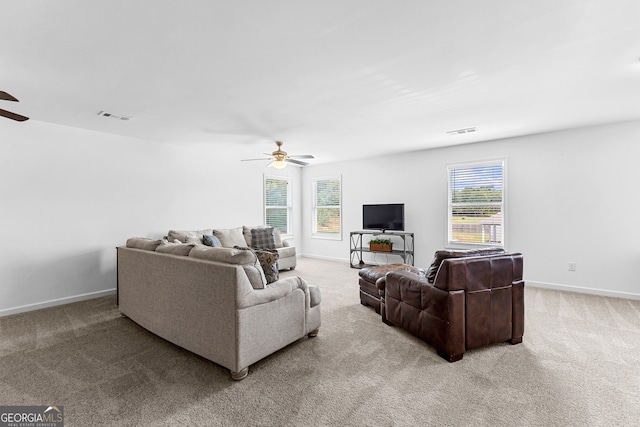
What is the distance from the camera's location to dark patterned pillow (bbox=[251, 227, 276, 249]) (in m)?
6.11

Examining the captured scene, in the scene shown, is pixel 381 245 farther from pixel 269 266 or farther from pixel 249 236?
pixel 269 266

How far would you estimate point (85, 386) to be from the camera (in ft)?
7.16

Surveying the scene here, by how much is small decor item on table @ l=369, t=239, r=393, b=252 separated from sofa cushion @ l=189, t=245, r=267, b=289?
394 centimetres

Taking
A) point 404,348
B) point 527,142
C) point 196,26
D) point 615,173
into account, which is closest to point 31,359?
point 196,26

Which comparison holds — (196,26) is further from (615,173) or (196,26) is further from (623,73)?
(615,173)

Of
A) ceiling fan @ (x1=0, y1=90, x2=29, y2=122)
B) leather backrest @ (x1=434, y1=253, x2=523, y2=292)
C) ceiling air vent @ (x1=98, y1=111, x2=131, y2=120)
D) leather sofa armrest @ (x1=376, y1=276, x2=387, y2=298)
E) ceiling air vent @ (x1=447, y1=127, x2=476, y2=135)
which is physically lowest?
leather sofa armrest @ (x1=376, y1=276, x2=387, y2=298)

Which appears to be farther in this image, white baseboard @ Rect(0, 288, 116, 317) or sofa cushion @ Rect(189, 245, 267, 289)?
white baseboard @ Rect(0, 288, 116, 317)

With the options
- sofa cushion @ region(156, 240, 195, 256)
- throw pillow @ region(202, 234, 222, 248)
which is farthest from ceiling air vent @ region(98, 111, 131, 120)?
throw pillow @ region(202, 234, 222, 248)

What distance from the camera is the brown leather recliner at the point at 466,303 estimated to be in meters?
2.49

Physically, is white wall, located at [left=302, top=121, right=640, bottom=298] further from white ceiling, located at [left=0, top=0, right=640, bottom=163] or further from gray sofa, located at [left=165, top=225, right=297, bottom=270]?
gray sofa, located at [left=165, top=225, right=297, bottom=270]

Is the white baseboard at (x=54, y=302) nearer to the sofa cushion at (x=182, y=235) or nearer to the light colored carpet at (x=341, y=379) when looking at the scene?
the light colored carpet at (x=341, y=379)

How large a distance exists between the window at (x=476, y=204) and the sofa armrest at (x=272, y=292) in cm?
395

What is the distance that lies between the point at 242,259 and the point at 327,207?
5391 millimetres

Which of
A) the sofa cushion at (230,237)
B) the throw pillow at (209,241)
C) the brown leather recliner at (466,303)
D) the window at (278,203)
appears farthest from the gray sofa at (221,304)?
the window at (278,203)
